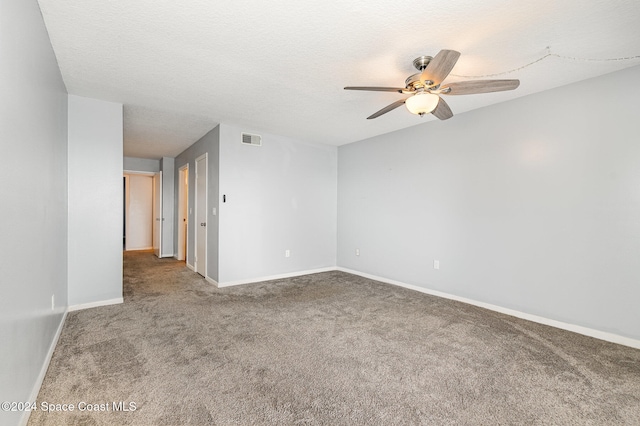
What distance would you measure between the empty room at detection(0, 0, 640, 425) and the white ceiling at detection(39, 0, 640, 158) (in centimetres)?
2

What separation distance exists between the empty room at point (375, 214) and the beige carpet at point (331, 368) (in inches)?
0.7

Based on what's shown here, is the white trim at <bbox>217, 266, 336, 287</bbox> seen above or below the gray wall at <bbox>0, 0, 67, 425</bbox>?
below

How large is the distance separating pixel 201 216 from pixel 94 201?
188 centimetres

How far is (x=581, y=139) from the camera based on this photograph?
2.83 meters

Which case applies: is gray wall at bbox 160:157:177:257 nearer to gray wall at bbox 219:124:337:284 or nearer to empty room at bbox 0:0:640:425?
empty room at bbox 0:0:640:425

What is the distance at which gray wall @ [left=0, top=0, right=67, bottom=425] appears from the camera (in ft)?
4.26

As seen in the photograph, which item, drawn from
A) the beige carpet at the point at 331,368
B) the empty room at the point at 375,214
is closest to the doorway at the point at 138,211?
the empty room at the point at 375,214

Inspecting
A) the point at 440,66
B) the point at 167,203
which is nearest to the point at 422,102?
the point at 440,66

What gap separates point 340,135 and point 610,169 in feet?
11.1

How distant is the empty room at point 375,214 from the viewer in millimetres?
1720

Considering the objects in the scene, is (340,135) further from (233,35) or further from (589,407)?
(589,407)

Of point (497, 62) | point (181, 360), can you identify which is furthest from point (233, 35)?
point (181, 360)

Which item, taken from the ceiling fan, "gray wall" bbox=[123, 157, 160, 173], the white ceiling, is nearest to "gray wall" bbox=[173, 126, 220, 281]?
the white ceiling

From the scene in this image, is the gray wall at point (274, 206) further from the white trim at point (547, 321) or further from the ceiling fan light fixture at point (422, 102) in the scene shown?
the ceiling fan light fixture at point (422, 102)
